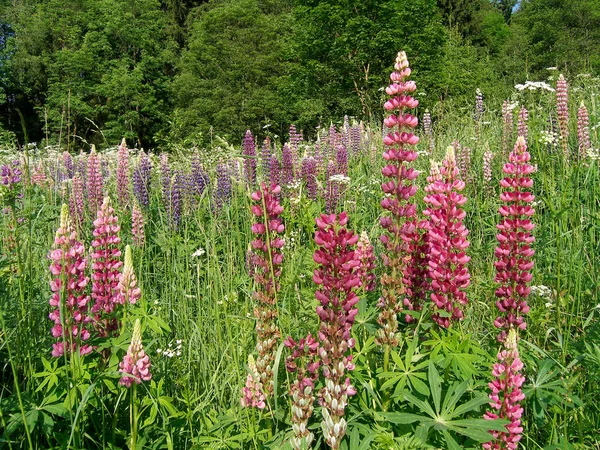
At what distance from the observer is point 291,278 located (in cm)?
231

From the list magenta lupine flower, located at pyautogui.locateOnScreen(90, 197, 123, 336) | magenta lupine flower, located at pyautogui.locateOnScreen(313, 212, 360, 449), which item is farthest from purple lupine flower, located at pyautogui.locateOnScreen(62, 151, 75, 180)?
magenta lupine flower, located at pyautogui.locateOnScreen(313, 212, 360, 449)

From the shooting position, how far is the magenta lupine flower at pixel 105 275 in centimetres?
215

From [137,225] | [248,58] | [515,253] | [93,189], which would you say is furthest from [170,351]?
[248,58]

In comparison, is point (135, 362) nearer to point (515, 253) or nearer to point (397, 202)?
point (397, 202)

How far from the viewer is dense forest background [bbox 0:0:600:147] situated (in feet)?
71.8

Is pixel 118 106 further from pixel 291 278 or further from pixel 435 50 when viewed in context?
pixel 291 278

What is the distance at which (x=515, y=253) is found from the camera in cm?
219

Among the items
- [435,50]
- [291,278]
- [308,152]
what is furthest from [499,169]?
[435,50]

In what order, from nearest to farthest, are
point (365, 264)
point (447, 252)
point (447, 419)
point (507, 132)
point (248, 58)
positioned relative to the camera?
point (447, 419) → point (447, 252) → point (365, 264) → point (507, 132) → point (248, 58)

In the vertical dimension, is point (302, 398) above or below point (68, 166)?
below

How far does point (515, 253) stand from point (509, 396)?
72 cm

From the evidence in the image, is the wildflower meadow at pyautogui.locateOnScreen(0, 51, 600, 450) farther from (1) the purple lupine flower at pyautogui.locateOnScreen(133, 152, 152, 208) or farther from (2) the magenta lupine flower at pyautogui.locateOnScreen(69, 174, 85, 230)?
(1) the purple lupine flower at pyautogui.locateOnScreen(133, 152, 152, 208)

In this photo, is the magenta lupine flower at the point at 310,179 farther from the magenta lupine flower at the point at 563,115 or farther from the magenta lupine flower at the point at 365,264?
the magenta lupine flower at the point at 365,264

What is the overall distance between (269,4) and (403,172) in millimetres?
42745
